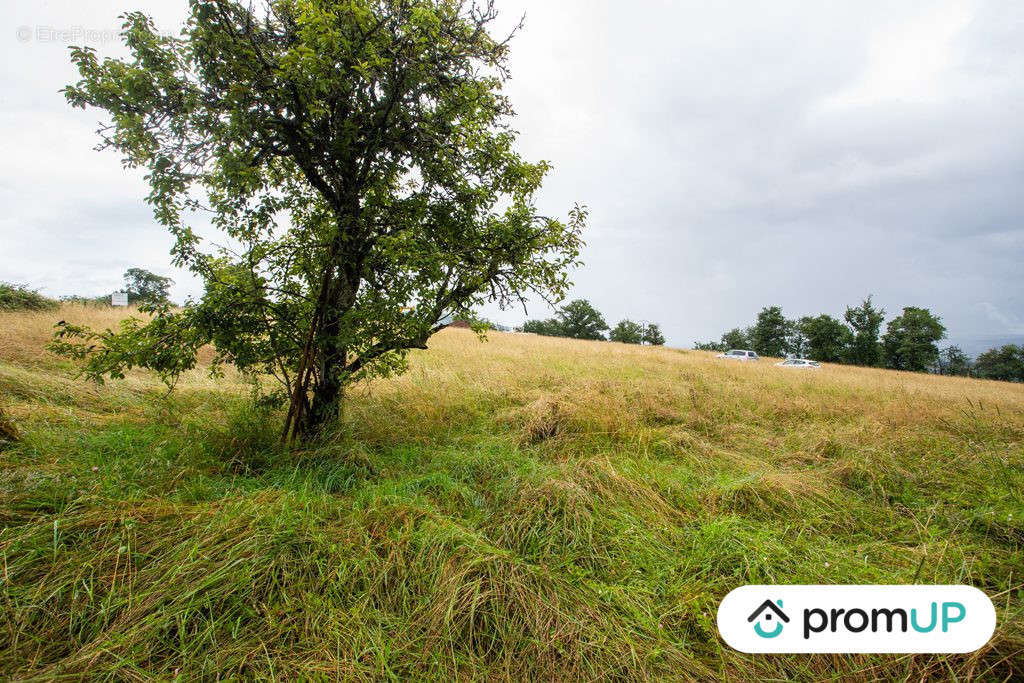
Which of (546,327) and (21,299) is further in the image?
(546,327)

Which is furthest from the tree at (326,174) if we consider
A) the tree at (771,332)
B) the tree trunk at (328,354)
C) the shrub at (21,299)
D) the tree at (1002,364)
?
the tree at (1002,364)

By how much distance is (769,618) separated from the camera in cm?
259

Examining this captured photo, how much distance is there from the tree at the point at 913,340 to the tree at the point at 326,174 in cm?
7385

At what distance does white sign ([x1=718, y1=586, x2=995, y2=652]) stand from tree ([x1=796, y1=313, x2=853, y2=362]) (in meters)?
70.4

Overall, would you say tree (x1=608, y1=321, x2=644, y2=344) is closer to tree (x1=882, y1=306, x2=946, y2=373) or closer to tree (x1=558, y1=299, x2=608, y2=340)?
tree (x1=558, y1=299, x2=608, y2=340)

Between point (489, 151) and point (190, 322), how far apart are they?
4231mm

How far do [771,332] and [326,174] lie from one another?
3138 inches

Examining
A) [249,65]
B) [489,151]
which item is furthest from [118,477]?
[489,151]

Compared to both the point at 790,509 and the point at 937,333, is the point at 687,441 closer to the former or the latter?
the point at 790,509

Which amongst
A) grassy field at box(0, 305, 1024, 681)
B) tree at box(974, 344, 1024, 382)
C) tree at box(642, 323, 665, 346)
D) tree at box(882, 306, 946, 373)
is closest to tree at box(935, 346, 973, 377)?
tree at box(974, 344, 1024, 382)

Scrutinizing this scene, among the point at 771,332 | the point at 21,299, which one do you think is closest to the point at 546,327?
the point at 771,332

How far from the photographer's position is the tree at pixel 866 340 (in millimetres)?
56000

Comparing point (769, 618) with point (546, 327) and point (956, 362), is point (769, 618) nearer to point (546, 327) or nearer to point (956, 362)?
point (546, 327)

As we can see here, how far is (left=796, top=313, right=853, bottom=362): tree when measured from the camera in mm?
57594
